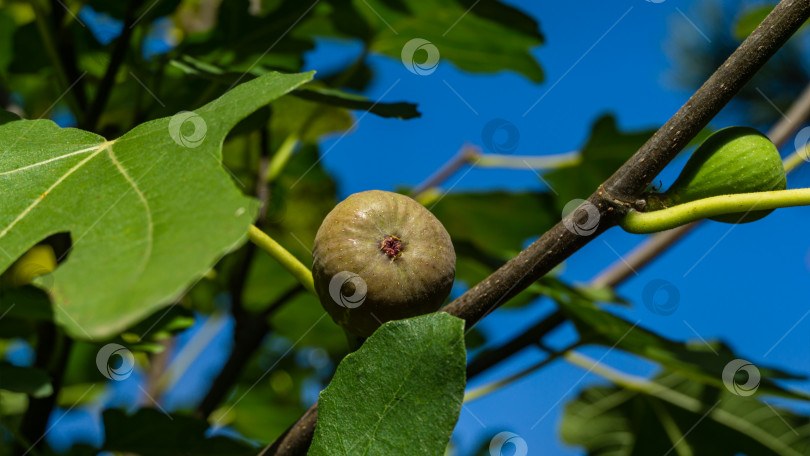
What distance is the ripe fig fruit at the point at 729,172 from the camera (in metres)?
0.85

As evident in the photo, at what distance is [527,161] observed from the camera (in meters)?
2.11

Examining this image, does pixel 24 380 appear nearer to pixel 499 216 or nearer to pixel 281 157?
pixel 281 157

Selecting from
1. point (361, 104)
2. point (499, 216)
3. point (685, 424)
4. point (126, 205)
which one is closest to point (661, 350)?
point (685, 424)

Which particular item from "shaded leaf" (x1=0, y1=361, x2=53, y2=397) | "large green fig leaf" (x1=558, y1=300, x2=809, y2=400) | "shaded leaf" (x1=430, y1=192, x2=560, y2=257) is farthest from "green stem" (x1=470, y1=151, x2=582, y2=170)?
"shaded leaf" (x1=0, y1=361, x2=53, y2=397)

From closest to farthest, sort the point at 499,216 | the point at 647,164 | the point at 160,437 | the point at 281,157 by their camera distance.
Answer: the point at 647,164 → the point at 160,437 → the point at 281,157 → the point at 499,216

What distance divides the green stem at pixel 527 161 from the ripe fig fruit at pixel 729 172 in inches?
46.6

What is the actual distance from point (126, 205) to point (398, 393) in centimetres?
32

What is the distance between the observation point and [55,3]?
5.06 feet

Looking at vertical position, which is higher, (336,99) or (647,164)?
(336,99)

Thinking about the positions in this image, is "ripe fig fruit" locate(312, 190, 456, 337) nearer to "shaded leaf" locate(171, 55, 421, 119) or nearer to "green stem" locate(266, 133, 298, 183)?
"shaded leaf" locate(171, 55, 421, 119)

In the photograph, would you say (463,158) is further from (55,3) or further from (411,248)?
(411,248)

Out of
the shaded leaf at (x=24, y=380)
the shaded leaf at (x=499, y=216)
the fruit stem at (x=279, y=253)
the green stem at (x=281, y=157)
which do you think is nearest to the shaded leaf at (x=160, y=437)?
the shaded leaf at (x=24, y=380)

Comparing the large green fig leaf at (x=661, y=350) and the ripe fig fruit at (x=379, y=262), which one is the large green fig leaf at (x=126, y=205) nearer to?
the ripe fig fruit at (x=379, y=262)

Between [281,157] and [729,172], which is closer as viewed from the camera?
[729,172]
